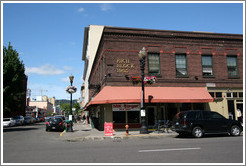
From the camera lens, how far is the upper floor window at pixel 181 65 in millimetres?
21297

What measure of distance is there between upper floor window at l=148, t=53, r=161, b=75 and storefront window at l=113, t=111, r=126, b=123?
4.48 meters

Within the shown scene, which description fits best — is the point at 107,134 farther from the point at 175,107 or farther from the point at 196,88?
the point at 196,88

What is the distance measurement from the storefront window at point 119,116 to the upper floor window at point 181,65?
21.0 ft

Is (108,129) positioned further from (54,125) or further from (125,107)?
(54,125)

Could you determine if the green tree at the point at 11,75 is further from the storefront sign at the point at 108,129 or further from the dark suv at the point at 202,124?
the dark suv at the point at 202,124

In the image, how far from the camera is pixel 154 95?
1888 centimetres

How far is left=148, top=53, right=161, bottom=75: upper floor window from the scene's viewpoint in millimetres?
20750

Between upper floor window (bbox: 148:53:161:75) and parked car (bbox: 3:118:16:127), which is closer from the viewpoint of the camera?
upper floor window (bbox: 148:53:161:75)

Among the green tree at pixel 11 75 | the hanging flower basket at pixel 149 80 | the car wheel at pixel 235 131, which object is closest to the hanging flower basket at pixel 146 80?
the hanging flower basket at pixel 149 80

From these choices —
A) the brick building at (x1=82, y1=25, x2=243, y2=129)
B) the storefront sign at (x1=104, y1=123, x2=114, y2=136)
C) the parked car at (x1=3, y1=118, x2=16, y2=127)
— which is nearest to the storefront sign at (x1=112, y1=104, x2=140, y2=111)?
Answer: the brick building at (x1=82, y1=25, x2=243, y2=129)

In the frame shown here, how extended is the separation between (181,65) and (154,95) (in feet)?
15.3

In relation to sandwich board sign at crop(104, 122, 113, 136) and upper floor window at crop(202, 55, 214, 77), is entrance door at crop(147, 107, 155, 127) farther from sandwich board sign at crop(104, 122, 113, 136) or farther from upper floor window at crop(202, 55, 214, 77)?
upper floor window at crop(202, 55, 214, 77)

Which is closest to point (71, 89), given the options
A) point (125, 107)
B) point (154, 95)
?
point (125, 107)

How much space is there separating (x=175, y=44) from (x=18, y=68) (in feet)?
60.7
